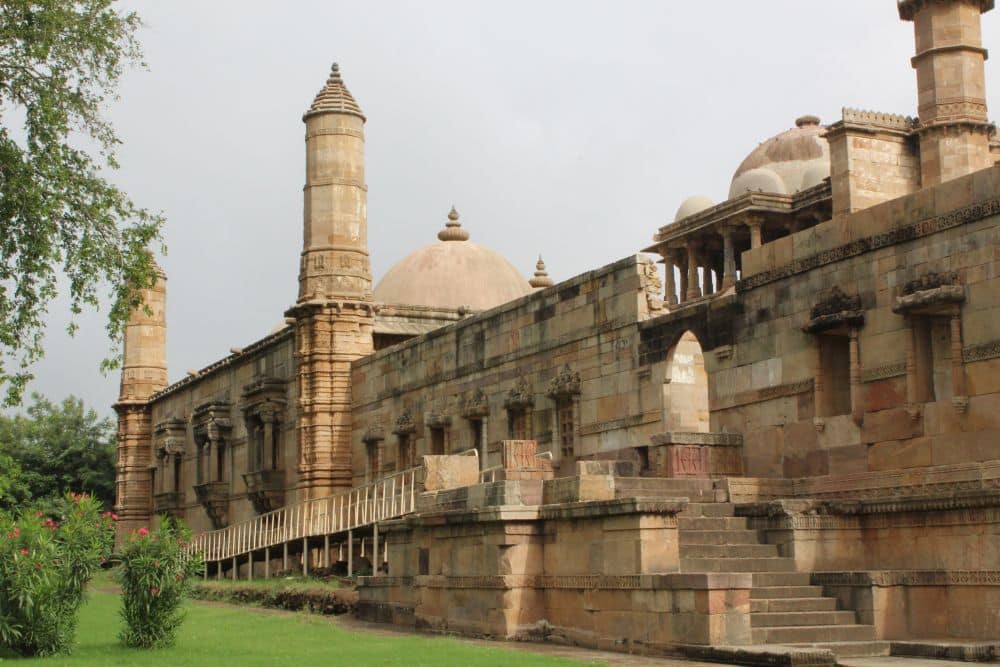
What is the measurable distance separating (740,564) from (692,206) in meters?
28.2

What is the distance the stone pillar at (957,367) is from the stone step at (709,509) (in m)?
2.61

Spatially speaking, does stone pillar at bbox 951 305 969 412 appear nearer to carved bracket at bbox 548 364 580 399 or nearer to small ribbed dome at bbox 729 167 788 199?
carved bracket at bbox 548 364 580 399

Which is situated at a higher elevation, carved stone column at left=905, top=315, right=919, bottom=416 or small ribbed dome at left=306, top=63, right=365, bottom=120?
small ribbed dome at left=306, top=63, right=365, bottom=120

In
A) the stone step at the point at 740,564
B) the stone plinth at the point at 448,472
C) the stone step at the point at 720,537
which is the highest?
the stone plinth at the point at 448,472

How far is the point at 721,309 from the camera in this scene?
59.6 feet

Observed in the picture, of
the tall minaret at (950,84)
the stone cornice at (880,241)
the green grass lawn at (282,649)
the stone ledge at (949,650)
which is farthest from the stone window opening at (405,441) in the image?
the stone ledge at (949,650)

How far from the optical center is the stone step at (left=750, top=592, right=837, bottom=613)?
13086 mm

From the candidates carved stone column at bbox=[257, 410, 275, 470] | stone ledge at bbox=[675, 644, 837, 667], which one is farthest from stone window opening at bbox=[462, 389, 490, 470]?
stone ledge at bbox=[675, 644, 837, 667]

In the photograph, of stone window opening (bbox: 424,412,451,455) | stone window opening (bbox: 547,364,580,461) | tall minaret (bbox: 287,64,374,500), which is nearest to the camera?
stone window opening (bbox: 547,364,580,461)

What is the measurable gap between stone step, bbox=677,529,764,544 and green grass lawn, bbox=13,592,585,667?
8.28 ft

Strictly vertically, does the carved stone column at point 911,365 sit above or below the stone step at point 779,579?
above

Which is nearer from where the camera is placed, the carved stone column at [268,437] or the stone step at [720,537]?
the stone step at [720,537]

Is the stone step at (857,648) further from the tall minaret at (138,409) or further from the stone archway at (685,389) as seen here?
the tall minaret at (138,409)

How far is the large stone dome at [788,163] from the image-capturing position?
38031 mm
